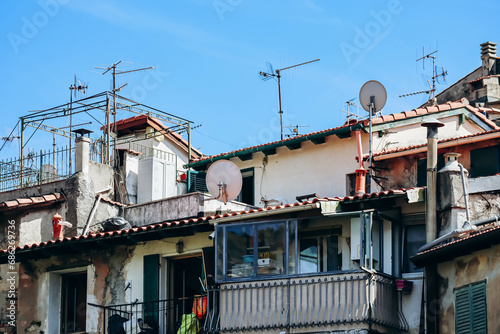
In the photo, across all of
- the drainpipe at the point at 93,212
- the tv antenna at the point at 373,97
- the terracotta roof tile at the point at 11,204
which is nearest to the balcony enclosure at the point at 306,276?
the tv antenna at the point at 373,97

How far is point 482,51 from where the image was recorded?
132ft

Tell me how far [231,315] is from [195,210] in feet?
19.7

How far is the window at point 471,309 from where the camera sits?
62.8 ft

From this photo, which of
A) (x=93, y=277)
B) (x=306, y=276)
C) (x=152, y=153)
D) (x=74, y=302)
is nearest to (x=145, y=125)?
(x=152, y=153)

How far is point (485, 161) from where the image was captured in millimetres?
25219

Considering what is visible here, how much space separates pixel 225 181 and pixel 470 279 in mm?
6907

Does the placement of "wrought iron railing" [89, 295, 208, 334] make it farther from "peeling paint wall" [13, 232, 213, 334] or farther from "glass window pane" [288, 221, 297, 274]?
"glass window pane" [288, 221, 297, 274]

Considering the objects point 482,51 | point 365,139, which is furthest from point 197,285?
point 482,51

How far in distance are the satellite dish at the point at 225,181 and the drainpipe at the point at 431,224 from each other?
454 cm

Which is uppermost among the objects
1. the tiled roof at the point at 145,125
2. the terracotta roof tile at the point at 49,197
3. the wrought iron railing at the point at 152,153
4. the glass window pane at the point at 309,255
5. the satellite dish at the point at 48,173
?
the tiled roof at the point at 145,125

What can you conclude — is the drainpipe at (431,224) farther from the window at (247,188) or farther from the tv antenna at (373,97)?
the window at (247,188)

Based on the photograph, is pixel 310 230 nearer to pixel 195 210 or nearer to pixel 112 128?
pixel 195 210

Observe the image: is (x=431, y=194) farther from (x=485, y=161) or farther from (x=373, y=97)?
(x=373, y=97)

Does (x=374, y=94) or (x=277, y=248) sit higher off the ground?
(x=374, y=94)
